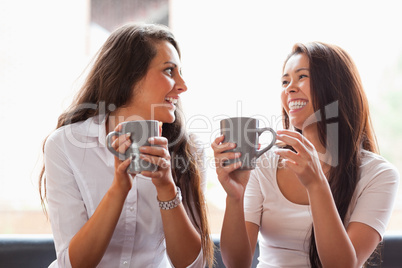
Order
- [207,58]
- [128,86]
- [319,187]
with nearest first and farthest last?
[319,187], [128,86], [207,58]

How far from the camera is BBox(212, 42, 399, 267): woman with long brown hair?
1.07 metres

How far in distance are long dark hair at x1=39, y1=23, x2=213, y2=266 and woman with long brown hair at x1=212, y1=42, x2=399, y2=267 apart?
0.17 metres

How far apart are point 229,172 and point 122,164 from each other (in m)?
0.28

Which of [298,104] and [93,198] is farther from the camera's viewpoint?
[298,104]

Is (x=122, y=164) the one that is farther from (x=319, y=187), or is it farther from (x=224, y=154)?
(x=319, y=187)

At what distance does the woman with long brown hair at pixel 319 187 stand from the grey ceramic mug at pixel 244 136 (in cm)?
8

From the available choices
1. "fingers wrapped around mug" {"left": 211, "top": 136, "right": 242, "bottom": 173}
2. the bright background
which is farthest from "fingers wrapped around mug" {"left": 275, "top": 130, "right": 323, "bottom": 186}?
the bright background

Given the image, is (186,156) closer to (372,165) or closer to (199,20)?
(372,165)

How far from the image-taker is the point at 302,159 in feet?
3.27

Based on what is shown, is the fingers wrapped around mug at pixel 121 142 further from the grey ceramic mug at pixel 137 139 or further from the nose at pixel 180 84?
the nose at pixel 180 84

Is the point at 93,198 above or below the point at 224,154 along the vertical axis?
below

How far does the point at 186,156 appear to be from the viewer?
134 centimetres

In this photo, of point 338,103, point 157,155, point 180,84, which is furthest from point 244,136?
point 338,103

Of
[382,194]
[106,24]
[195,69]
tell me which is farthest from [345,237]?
[106,24]
